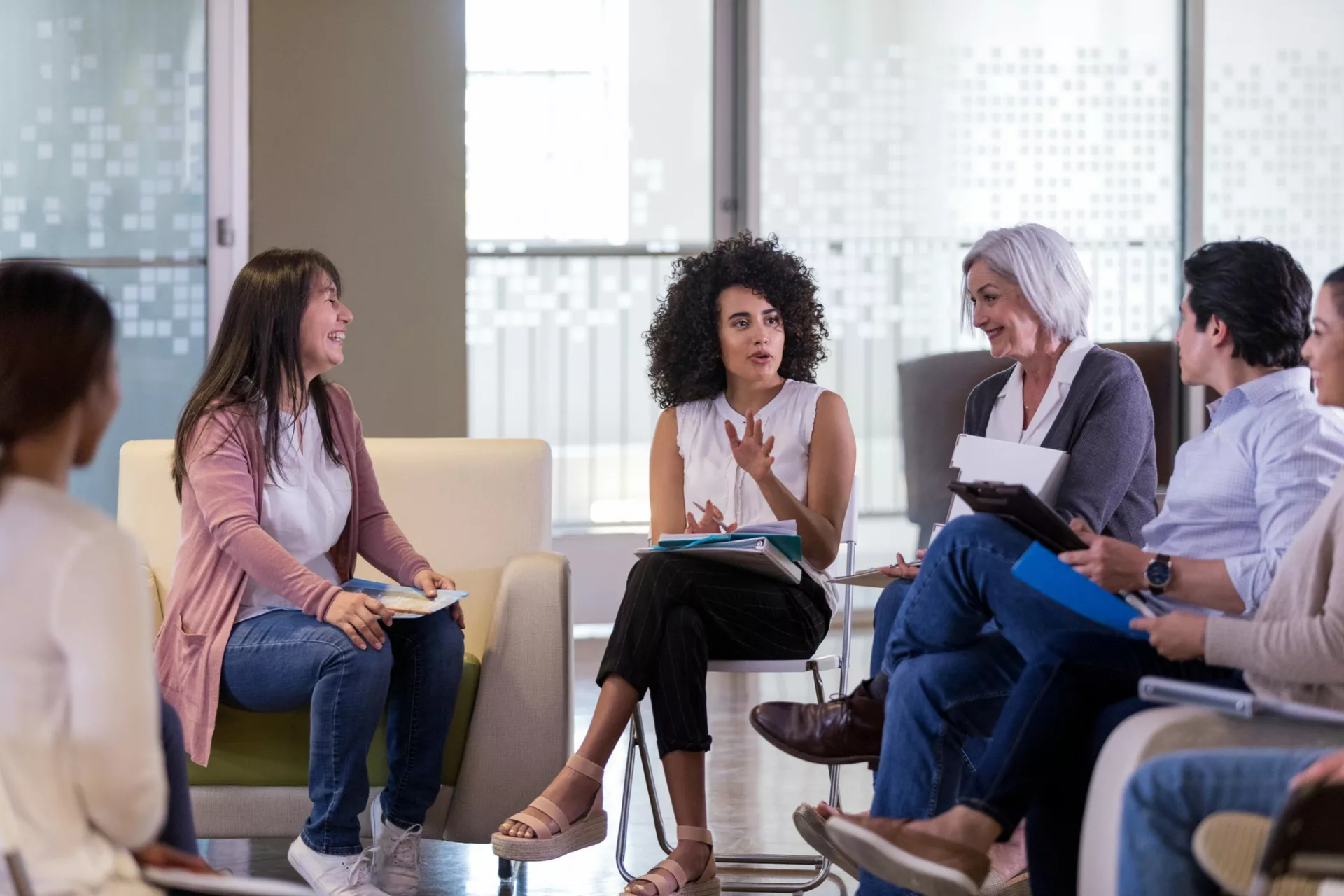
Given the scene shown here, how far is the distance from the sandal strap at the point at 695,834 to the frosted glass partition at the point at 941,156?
3.15 m

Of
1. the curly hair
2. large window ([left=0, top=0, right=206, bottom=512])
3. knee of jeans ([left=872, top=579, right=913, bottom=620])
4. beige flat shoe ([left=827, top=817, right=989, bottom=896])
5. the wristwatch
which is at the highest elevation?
large window ([left=0, top=0, right=206, bottom=512])

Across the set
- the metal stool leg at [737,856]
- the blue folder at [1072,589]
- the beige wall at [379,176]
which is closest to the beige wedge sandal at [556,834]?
the metal stool leg at [737,856]

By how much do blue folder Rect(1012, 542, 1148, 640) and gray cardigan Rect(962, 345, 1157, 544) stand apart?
53cm

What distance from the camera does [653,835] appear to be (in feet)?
9.58

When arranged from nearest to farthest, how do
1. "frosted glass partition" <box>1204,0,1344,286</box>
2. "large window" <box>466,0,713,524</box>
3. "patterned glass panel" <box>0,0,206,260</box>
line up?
"patterned glass panel" <box>0,0,206,260</box> → "large window" <box>466,0,713,524</box> → "frosted glass partition" <box>1204,0,1344,286</box>

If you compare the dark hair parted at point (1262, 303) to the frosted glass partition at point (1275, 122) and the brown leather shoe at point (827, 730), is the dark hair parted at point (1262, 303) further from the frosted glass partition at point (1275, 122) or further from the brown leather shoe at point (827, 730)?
the frosted glass partition at point (1275, 122)

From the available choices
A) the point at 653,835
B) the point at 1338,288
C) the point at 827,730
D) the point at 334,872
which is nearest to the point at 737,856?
the point at 653,835

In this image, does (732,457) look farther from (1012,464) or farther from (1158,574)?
(1158,574)

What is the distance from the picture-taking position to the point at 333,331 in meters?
2.56

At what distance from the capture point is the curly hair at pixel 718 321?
10.00ft

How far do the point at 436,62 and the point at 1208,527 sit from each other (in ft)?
12.6

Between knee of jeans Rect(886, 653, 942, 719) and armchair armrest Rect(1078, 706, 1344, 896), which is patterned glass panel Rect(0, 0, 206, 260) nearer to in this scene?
knee of jeans Rect(886, 653, 942, 719)

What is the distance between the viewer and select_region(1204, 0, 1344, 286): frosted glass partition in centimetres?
548

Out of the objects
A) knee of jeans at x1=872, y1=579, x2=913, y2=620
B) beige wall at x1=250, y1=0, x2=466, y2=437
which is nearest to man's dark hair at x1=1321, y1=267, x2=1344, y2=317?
knee of jeans at x1=872, y1=579, x2=913, y2=620
